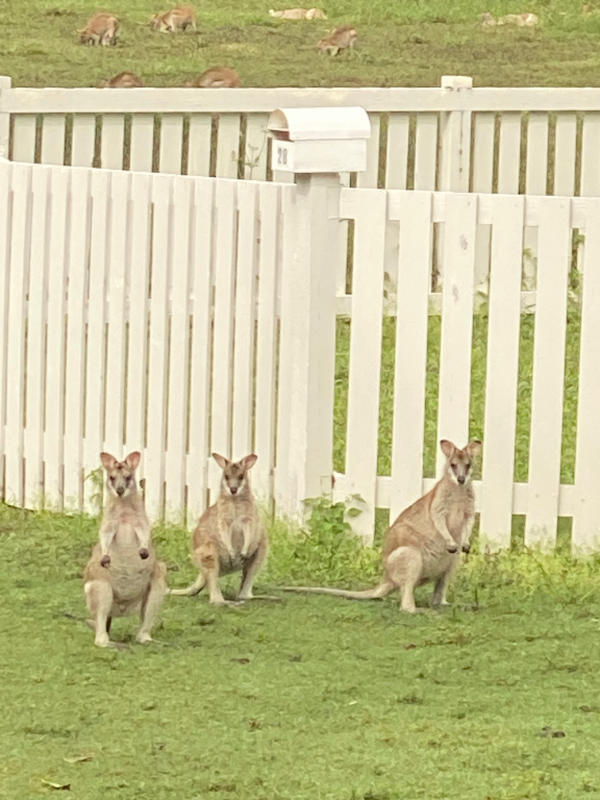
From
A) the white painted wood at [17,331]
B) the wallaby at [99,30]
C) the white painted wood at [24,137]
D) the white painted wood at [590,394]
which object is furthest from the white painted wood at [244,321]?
the wallaby at [99,30]

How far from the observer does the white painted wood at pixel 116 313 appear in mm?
9117

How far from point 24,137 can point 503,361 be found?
5.18 m

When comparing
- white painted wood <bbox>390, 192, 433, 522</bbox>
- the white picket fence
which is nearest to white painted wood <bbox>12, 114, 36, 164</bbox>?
the white picket fence

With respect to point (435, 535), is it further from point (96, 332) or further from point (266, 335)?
point (96, 332)

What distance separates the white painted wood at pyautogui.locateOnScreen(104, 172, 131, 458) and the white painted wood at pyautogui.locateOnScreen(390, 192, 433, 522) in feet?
4.37

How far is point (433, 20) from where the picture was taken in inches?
1168

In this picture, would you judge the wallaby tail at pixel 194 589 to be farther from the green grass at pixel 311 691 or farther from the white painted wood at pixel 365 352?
the white painted wood at pixel 365 352

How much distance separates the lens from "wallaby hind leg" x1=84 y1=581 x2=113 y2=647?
7055 mm

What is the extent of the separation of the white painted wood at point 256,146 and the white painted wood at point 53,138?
122 cm

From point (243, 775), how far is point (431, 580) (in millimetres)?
2125

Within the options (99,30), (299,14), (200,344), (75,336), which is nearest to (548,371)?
(200,344)

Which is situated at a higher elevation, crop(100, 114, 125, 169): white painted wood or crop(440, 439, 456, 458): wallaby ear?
crop(100, 114, 125, 169): white painted wood

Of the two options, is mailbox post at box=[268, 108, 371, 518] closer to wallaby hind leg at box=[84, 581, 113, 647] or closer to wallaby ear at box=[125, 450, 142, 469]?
wallaby ear at box=[125, 450, 142, 469]

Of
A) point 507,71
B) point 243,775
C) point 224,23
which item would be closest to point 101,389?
point 243,775
